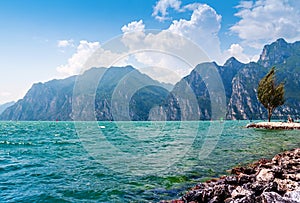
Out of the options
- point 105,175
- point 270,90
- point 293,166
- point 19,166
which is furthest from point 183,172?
point 270,90

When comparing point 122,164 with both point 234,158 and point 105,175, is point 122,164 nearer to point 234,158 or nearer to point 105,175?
point 105,175

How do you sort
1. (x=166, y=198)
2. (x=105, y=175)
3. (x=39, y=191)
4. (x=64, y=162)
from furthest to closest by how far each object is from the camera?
(x=64, y=162) < (x=105, y=175) < (x=39, y=191) < (x=166, y=198)

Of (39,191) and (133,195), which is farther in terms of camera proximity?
(39,191)

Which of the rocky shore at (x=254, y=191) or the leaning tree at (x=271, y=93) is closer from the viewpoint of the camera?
the rocky shore at (x=254, y=191)

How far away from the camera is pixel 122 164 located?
24828 mm

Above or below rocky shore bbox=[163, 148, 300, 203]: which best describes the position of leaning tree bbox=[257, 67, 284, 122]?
above

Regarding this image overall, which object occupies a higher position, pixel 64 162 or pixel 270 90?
pixel 270 90

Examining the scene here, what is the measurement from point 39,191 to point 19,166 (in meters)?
10.1

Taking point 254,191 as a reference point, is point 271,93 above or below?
above

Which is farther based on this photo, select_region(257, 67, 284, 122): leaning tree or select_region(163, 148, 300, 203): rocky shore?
select_region(257, 67, 284, 122): leaning tree

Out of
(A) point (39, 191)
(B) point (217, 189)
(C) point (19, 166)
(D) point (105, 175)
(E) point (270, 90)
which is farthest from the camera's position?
(E) point (270, 90)

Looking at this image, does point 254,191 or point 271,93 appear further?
point 271,93

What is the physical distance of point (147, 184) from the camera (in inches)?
678

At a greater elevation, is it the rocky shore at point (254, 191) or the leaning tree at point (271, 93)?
the leaning tree at point (271, 93)
